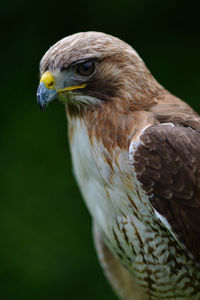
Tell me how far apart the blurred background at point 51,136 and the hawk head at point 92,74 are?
6.80 ft

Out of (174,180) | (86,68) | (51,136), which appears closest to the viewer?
(174,180)

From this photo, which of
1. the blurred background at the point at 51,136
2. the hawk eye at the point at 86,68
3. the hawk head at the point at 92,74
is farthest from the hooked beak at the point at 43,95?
the blurred background at the point at 51,136

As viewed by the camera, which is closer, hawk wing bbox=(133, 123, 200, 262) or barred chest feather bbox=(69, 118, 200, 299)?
hawk wing bbox=(133, 123, 200, 262)

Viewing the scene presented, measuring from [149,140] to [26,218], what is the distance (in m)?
2.31

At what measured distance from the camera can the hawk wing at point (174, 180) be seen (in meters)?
2.04

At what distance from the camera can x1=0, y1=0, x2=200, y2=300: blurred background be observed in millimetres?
4148

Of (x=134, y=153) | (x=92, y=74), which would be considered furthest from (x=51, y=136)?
(x=134, y=153)

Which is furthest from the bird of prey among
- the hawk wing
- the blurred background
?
the blurred background

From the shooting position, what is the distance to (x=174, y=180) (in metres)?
2.04

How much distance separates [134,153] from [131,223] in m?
0.33

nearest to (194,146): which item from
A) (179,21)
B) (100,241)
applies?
(100,241)

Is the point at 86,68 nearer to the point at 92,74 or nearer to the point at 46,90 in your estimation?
the point at 92,74

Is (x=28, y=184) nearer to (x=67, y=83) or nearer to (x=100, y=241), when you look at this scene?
(x=100, y=241)

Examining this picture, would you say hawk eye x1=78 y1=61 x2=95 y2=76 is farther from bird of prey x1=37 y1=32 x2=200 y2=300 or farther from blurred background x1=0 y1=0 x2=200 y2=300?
blurred background x1=0 y1=0 x2=200 y2=300
